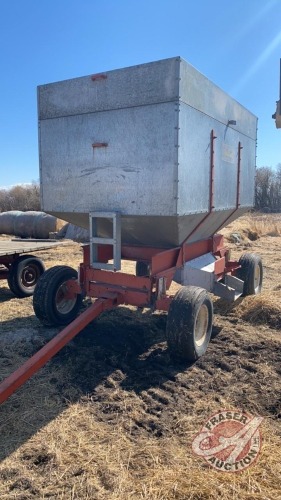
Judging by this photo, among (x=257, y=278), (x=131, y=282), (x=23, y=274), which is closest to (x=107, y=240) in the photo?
(x=131, y=282)

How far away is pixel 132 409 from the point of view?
11.9 feet

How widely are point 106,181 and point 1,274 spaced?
3.74 meters

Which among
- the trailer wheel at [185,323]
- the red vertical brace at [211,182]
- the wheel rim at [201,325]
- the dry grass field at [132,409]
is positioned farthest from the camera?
the red vertical brace at [211,182]

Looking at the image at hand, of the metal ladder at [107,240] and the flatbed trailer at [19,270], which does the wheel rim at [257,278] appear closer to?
the metal ladder at [107,240]

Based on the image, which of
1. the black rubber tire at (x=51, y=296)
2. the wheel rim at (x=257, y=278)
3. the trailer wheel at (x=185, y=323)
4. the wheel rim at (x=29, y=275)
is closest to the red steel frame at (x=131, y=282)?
the black rubber tire at (x=51, y=296)

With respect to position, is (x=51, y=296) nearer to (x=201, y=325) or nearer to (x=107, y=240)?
(x=107, y=240)

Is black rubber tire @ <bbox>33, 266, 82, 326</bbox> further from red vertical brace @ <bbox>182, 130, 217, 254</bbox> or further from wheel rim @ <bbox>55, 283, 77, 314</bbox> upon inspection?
red vertical brace @ <bbox>182, 130, 217, 254</bbox>

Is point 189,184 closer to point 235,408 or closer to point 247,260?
point 235,408

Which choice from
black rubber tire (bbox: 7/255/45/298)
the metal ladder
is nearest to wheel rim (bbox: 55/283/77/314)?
the metal ladder

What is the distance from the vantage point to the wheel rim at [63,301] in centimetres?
573

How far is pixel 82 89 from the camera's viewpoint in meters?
4.89

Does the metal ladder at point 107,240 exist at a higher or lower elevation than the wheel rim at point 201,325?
higher

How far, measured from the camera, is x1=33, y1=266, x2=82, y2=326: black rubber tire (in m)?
5.43

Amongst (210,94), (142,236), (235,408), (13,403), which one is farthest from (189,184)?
(13,403)
